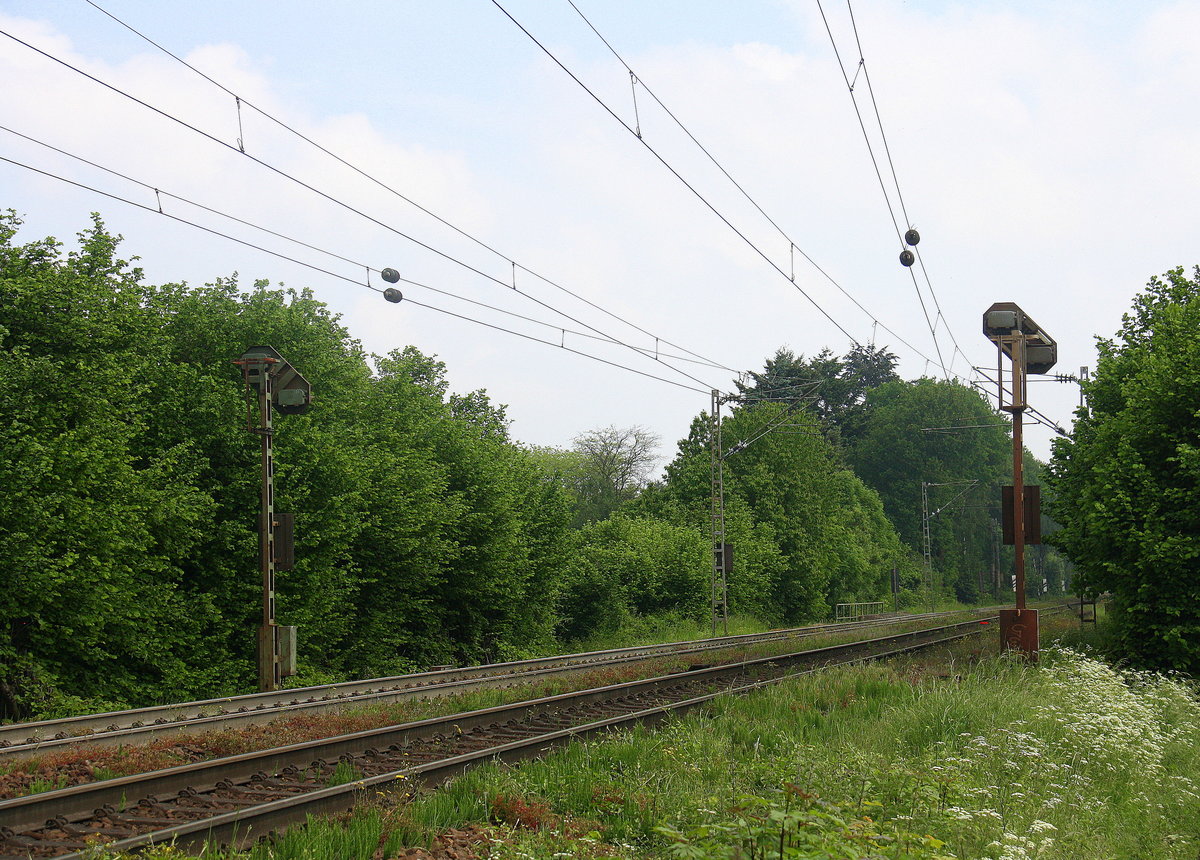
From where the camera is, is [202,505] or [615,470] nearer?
[202,505]

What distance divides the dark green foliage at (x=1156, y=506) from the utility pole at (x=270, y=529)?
16.2m

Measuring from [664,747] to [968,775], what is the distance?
3429 millimetres

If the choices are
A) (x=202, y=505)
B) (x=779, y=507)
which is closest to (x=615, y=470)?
(x=779, y=507)

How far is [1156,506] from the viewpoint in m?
20.5

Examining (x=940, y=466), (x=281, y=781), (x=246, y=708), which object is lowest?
(x=246, y=708)

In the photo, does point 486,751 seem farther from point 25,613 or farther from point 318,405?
point 318,405

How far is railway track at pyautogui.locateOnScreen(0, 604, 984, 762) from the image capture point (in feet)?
39.2

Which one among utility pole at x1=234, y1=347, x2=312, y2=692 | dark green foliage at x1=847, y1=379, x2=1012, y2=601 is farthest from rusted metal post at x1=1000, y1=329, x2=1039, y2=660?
dark green foliage at x1=847, y1=379, x2=1012, y2=601

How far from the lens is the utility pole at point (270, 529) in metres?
18.0

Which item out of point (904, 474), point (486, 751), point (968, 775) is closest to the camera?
point (968, 775)

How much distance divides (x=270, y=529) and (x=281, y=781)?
30.9ft

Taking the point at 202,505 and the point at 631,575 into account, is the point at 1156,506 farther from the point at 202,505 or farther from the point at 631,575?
the point at 631,575

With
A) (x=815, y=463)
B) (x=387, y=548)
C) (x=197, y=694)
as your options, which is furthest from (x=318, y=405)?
(x=815, y=463)

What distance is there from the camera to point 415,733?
496 inches
